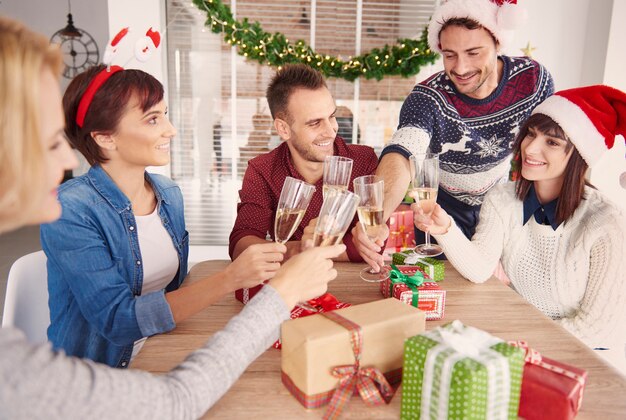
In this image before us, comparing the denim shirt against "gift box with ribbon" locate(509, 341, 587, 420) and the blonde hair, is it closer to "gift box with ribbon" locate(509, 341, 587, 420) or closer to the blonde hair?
the blonde hair

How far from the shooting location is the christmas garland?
15.1 feet

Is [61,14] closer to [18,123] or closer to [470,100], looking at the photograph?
[470,100]

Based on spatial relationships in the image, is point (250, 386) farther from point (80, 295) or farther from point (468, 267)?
point (468, 267)

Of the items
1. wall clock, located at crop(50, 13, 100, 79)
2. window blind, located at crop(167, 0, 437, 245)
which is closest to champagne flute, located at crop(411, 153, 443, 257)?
window blind, located at crop(167, 0, 437, 245)

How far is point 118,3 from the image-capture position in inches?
173

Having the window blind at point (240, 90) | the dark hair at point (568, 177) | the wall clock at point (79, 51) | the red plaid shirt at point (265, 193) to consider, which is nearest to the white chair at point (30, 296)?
the red plaid shirt at point (265, 193)

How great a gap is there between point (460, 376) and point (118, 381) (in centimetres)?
56

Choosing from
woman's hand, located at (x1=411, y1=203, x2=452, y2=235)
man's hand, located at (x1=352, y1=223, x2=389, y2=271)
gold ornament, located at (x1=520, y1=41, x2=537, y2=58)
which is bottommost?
man's hand, located at (x1=352, y1=223, x2=389, y2=271)

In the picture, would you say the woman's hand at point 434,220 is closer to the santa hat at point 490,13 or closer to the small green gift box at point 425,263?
the small green gift box at point 425,263

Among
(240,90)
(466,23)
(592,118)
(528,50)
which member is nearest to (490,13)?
(466,23)

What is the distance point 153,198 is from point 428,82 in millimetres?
1432

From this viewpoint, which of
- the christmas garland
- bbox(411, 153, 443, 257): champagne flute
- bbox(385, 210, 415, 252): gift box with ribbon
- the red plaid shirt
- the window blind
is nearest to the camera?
bbox(411, 153, 443, 257): champagne flute

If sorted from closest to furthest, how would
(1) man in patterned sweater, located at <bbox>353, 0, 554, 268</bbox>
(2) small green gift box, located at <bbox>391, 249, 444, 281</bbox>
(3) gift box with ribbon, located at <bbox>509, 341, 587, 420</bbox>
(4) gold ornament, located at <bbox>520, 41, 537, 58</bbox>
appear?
(3) gift box with ribbon, located at <bbox>509, 341, 587, 420</bbox> → (2) small green gift box, located at <bbox>391, 249, 444, 281</bbox> → (1) man in patterned sweater, located at <bbox>353, 0, 554, 268</bbox> → (4) gold ornament, located at <bbox>520, 41, 537, 58</bbox>

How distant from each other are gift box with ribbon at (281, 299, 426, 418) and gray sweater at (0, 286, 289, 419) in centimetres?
8
